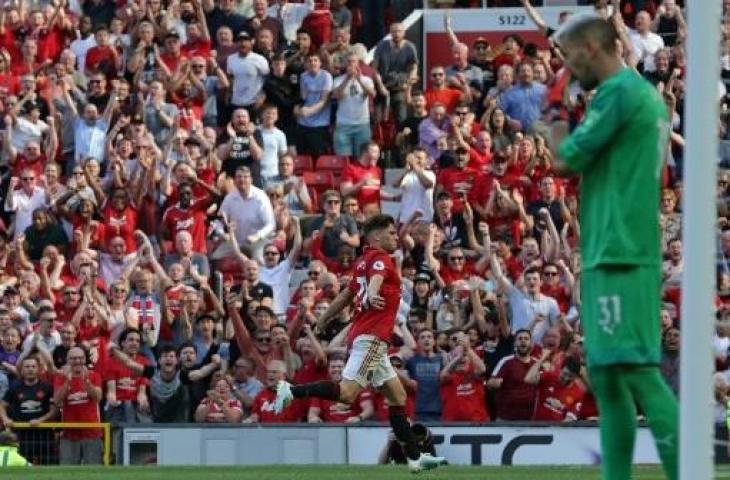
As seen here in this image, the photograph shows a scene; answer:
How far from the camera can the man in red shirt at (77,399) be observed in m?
18.6

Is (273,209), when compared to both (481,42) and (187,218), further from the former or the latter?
(481,42)

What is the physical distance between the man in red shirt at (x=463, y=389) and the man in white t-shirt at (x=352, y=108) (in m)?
5.36

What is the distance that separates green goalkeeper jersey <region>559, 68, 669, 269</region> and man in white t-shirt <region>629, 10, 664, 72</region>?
15.4 m

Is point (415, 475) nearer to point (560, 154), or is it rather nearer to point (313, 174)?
point (560, 154)

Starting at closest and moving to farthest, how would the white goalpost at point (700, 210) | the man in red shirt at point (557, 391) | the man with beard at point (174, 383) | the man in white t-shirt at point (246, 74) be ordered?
the white goalpost at point (700, 210)
the man in red shirt at point (557, 391)
the man with beard at point (174, 383)
the man in white t-shirt at point (246, 74)

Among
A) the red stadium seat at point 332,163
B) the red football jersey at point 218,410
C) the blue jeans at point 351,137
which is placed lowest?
the red football jersey at point 218,410

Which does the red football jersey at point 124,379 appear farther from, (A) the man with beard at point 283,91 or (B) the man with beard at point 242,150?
(A) the man with beard at point 283,91

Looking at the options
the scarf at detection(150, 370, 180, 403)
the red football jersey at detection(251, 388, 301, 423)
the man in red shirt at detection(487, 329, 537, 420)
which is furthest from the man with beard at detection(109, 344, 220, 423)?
the man in red shirt at detection(487, 329, 537, 420)

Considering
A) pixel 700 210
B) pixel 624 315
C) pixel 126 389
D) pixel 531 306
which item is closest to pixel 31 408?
pixel 126 389

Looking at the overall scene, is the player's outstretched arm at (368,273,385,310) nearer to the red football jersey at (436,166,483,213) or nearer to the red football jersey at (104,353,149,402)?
the red football jersey at (104,353,149,402)

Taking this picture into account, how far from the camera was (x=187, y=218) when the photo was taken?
861 inches

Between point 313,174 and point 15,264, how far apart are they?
11.9 feet

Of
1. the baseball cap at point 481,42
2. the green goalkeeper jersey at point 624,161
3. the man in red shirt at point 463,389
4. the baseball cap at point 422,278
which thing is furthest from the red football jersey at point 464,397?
the green goalkeeper jersey at point 624,161

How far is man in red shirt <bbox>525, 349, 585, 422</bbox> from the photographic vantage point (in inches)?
723
